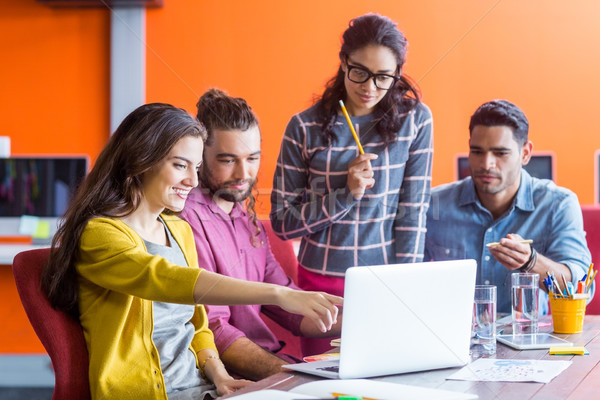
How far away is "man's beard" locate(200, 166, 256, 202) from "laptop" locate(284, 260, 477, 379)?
1.86 feet

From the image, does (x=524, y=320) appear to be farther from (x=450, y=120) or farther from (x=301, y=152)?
(x=450, y=120)

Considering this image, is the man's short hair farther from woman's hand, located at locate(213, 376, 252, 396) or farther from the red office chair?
woman's hand, located at locate(213, 376, 252, 396)

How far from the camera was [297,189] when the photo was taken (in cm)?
171

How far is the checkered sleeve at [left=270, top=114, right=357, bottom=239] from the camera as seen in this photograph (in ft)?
5.50

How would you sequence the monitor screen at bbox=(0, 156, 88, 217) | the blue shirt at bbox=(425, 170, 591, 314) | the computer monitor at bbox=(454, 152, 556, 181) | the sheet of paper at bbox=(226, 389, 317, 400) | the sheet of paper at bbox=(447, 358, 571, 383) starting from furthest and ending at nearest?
the monitor screen at bbox=(0, 156, 88, 217), the computer monitor at bbox=(454, 152, 556, 181), the blue shirt at bbox=(425, 170, 591, 314), the sheet of paper at bbox=(447, 358, 571, 383), the sheet of paper at bbox=(226, 389, 317, 400)

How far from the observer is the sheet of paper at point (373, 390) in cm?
92

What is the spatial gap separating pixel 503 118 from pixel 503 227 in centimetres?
29

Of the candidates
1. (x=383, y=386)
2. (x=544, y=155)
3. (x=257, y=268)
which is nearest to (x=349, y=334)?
(x=383, y=386)

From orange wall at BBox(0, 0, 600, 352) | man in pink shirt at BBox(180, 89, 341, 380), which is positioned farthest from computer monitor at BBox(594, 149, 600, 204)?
man in pink shirt at BBox(180, 89, 341, 380)

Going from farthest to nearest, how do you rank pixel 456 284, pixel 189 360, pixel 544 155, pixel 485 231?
pixel 544 155
pixel 485 231
pixel 189 360
pixel 456 284

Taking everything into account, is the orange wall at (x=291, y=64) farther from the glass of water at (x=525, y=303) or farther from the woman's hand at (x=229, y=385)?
the woman's hand at (x=229, y=385)

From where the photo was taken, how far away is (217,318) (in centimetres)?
151

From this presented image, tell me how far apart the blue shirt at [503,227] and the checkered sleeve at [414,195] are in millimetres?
189

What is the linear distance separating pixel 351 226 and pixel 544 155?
61.4 inches
